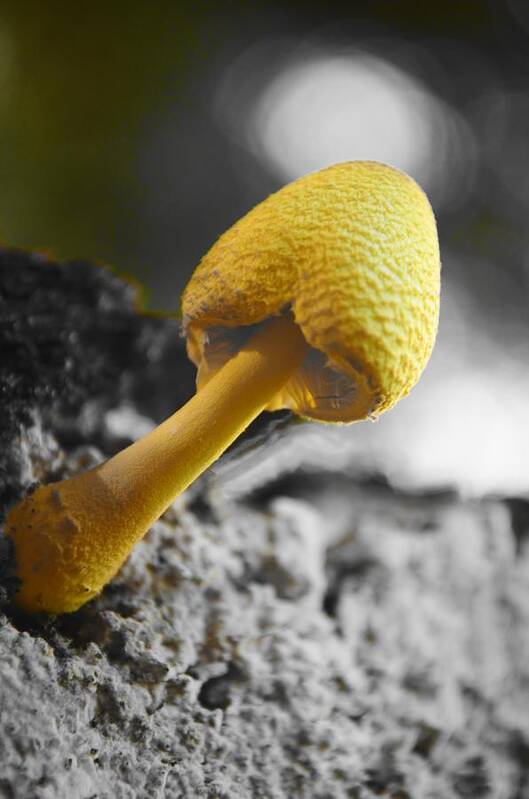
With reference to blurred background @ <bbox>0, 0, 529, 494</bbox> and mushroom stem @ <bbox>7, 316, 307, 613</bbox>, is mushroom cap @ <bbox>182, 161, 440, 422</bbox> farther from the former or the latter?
blurred background @ <bbox>0, 0, 529, 494</bbox>

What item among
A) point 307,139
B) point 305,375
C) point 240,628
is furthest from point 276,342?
point 307,139

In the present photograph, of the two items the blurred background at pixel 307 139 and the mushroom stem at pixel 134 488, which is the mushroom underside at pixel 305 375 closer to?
the mushroom stem at pixel 134 488

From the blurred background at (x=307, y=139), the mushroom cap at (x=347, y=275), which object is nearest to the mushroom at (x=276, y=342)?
the mushroom cap at (x=347, y=275)

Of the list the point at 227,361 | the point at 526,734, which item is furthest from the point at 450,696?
the point at 227,361

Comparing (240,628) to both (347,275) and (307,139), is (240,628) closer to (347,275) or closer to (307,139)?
(347,275)

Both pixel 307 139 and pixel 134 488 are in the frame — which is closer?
pixel 134 488

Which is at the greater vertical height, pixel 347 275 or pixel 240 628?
pixel 347 275
